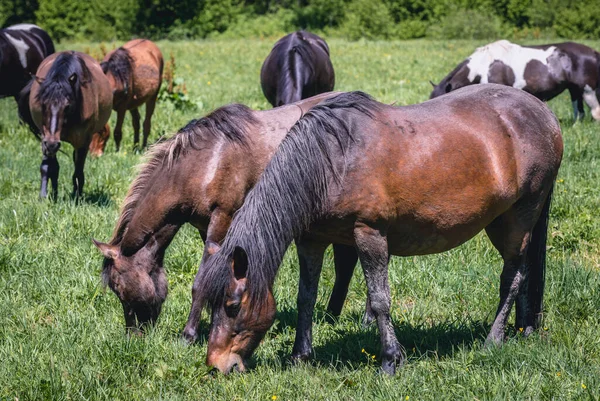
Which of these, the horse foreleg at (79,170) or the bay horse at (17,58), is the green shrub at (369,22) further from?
the horse foreleg at (79,170)

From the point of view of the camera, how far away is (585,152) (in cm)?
892

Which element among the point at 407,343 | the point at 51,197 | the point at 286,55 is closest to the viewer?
the point at 407,343

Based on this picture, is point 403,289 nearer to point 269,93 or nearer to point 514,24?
point 269,93

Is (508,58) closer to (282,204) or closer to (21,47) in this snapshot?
(21,47)

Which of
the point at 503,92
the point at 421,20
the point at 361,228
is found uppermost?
the point at 503,92

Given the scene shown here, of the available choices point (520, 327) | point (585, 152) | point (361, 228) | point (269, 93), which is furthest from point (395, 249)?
point (269, 93)

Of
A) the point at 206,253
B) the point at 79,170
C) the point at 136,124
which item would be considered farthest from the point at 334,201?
the point at 136,124

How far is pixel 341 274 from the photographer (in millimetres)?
5094

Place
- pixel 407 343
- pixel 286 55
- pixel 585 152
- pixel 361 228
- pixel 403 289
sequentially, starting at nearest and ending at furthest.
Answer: pixel 361 228
pixel 407 343
pixel 403 289
pixel 585 152
pixel 286 55

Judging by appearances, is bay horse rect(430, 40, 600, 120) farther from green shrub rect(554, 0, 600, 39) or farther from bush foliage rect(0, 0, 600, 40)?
bush foliage rect(0, 0, 600, 40)

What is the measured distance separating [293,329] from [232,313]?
1.16 metres

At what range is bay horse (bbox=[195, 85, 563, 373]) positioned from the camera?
150 inches

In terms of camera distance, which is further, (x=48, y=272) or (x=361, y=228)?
(x=48, y=272)

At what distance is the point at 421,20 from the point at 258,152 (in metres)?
50.1
